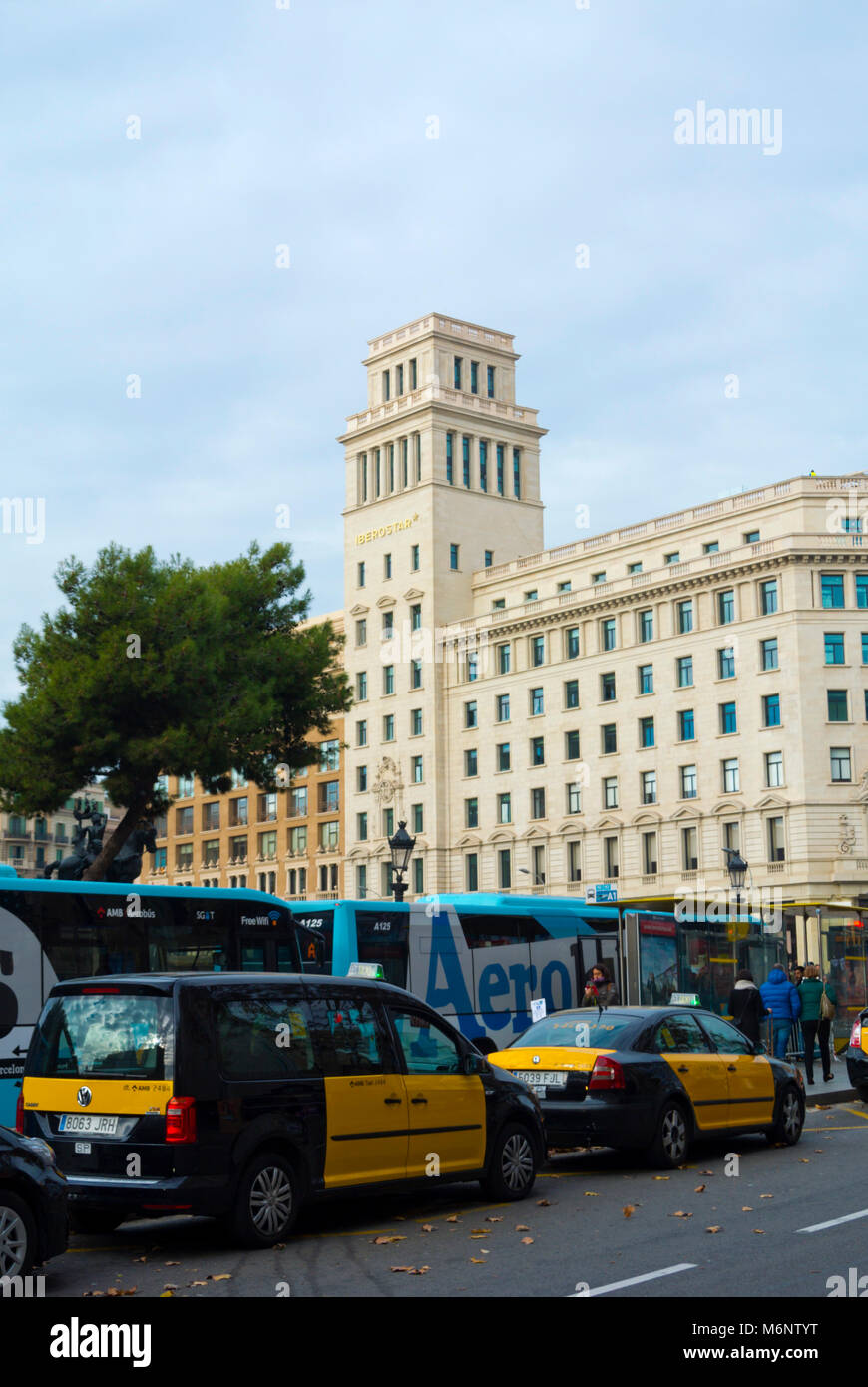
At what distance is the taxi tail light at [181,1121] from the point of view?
9672mm

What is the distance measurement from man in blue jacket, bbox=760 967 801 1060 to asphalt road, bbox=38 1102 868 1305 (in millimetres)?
8398

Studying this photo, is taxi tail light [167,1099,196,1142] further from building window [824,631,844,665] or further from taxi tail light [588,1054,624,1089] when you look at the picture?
building window [824,631,844,665]

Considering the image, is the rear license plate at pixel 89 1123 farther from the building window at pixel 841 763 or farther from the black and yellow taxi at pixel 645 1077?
the building window at pixel 841 763

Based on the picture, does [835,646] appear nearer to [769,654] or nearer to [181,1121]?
[769,654]

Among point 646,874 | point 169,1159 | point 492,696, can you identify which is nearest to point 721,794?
point 646,874

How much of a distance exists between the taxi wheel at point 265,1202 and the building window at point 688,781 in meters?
55.7

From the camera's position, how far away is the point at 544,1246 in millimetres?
10000

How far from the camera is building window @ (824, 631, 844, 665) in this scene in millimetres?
61438

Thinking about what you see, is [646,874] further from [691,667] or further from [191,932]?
[191,932]

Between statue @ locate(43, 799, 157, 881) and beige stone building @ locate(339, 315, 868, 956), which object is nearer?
statue @ locate(43, 799, 157, 881)

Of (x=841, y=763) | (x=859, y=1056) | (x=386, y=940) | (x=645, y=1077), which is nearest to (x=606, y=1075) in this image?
(x=645, y=1077)

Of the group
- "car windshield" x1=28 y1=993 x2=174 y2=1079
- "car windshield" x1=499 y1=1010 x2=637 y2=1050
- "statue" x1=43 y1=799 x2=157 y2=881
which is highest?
"statue" x1=43 y1=799 x2=157 y2=881

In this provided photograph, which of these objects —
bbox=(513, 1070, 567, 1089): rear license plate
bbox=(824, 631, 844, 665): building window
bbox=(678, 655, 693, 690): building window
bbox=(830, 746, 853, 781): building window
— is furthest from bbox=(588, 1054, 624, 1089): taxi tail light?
bbox=(678, 655, 693, 690): building window

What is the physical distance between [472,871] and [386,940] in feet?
166
